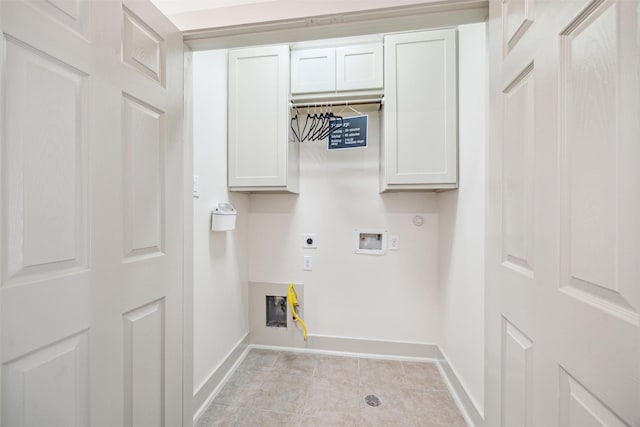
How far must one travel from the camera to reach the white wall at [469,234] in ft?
4.82

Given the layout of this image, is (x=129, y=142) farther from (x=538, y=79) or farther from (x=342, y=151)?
(x=342, y=151)

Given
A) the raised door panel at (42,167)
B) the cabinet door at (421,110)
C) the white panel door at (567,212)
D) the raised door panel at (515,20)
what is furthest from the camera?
the cabinet door at (421,110)

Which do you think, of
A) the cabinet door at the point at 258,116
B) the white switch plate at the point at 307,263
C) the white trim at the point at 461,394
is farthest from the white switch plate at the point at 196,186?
the white trim at the point at 461,394

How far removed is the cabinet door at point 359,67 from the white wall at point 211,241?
90 cm

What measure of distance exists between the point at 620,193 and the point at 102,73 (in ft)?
4.20

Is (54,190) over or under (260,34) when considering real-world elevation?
under

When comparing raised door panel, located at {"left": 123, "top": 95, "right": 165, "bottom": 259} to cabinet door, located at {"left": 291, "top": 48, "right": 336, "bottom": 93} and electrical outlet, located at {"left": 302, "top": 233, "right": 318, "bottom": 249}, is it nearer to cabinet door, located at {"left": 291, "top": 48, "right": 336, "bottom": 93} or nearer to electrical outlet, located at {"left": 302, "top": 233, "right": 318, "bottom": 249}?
cabinet door, located at {"left": 291, "top": 48, "right": 336, "bottom": 93}

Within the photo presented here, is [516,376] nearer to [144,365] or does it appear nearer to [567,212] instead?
[567,212]

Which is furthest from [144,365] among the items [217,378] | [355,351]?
[355,351]

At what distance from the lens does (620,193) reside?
46 cm

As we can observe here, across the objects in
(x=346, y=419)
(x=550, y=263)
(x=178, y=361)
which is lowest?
(x=346, y=419)

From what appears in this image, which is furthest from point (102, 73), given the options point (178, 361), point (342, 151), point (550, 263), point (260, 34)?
point (342, 151)

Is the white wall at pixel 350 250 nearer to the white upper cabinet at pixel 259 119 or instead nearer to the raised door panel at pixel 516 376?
the white upper cabinet at pixel 259 119

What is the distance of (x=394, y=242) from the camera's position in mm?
2307
